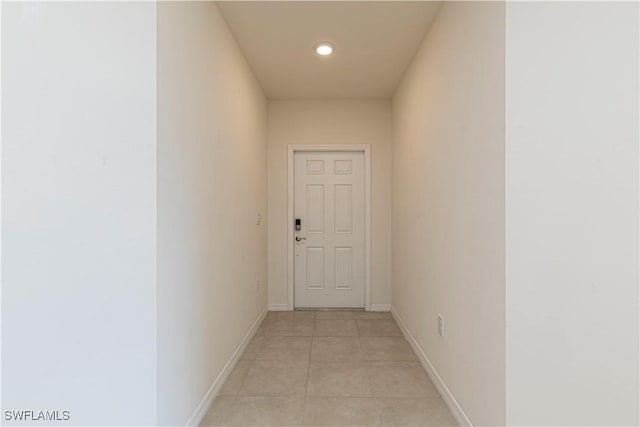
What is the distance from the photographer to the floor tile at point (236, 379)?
1.93 meters

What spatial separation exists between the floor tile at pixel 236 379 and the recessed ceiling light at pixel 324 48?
242cm

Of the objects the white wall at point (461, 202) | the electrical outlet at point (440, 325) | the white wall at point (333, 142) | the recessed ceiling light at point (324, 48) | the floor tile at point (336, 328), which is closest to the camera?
the white wall at point (461, 202)

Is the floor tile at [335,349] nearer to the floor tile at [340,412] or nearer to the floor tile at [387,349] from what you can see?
the floor tile at [387,349]

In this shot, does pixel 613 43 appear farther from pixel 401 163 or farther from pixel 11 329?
pixel 11 329

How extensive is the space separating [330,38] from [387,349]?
2.44 meters

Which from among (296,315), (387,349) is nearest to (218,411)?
(387,349)

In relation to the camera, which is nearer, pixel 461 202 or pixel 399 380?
pixel 461 202

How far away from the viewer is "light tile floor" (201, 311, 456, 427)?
1.68 m

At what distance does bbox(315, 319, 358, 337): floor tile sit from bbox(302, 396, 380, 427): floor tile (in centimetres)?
102

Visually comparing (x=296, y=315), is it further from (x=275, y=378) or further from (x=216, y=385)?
(x=216, y=385)

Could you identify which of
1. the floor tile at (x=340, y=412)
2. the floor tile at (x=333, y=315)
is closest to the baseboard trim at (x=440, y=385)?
the floor tile at (x=340, y=412)

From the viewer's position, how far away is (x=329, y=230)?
3650 millimetres

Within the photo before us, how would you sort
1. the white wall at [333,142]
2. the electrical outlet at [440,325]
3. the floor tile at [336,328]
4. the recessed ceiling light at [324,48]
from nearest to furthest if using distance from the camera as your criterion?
the electrical outlet at [440,325] < the recessed ceiling light at [324,48] < the floor tile at [336,328] < the white wall at [333,142]

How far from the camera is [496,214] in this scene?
4.30ft
